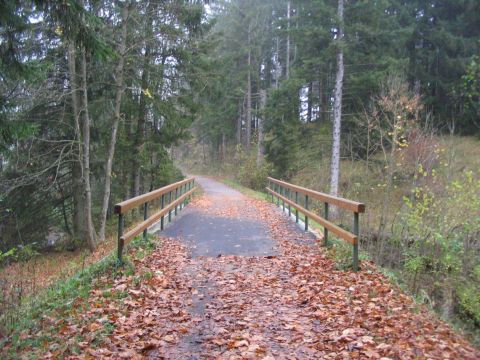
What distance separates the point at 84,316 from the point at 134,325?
619 millimetres

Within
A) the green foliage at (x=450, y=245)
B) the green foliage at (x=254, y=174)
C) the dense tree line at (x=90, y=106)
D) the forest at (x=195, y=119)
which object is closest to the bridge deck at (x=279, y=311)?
the forest at (x=195, y=119)

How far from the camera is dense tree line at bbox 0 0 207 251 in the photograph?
523 inches

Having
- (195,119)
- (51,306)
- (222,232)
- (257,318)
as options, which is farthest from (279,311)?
(195,119)

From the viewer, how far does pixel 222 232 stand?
34.7 ft

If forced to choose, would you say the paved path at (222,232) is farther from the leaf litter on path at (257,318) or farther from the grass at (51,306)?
the grass at (51,306)

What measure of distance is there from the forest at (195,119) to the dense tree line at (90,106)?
3.1 inches

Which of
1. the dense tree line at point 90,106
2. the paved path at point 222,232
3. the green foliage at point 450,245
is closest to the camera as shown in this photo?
the paved path at point 222,232

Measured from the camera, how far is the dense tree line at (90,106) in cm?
1329

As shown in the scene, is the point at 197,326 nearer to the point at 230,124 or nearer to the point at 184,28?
the point at 184,28

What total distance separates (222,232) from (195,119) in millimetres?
11395

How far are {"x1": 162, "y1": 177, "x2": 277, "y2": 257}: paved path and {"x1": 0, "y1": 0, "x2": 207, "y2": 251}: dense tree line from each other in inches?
162

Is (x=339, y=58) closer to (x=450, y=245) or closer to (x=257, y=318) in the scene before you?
(x=450, y=245)

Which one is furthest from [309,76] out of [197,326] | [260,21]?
[197,326]

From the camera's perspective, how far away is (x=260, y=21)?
111 ft
